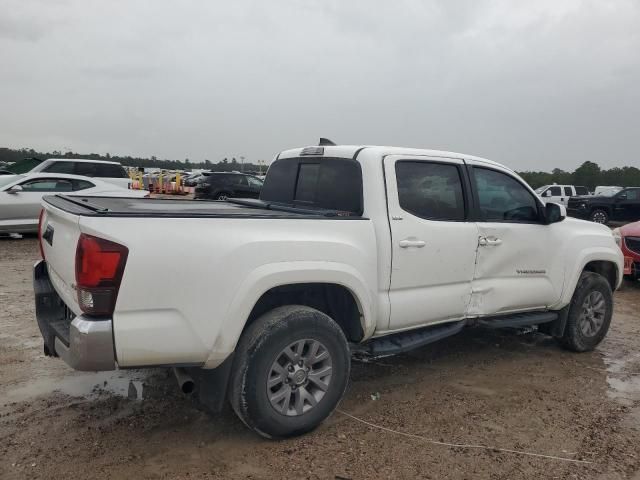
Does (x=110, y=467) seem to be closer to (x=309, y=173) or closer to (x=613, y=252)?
(x=309, y=173)

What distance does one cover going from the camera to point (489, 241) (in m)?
4.29

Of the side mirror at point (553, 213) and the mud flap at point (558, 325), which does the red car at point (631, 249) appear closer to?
the mud flap at point (558, 325)

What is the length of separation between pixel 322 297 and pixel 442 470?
1.31 m

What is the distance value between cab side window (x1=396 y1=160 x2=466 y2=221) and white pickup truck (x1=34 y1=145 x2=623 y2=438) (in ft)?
0.04

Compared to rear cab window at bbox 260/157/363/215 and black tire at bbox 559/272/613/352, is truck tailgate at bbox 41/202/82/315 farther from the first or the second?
black tire at bbox 559/272/613/352

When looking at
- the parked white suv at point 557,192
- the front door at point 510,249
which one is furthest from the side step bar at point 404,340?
the parked white suv at point 557,192

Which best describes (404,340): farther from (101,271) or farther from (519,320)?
(101,271)

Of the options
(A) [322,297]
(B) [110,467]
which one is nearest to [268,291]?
(A) [322,297]

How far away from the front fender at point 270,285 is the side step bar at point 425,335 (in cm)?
38

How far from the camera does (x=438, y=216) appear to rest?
404cm

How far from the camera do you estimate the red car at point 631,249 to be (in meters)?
8.48

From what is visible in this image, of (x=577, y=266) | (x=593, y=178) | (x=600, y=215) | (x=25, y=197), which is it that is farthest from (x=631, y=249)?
(x=593, y=178)

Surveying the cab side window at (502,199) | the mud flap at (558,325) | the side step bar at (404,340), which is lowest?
the mud flap at (558,325)

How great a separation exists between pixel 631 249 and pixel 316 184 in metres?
6.64
